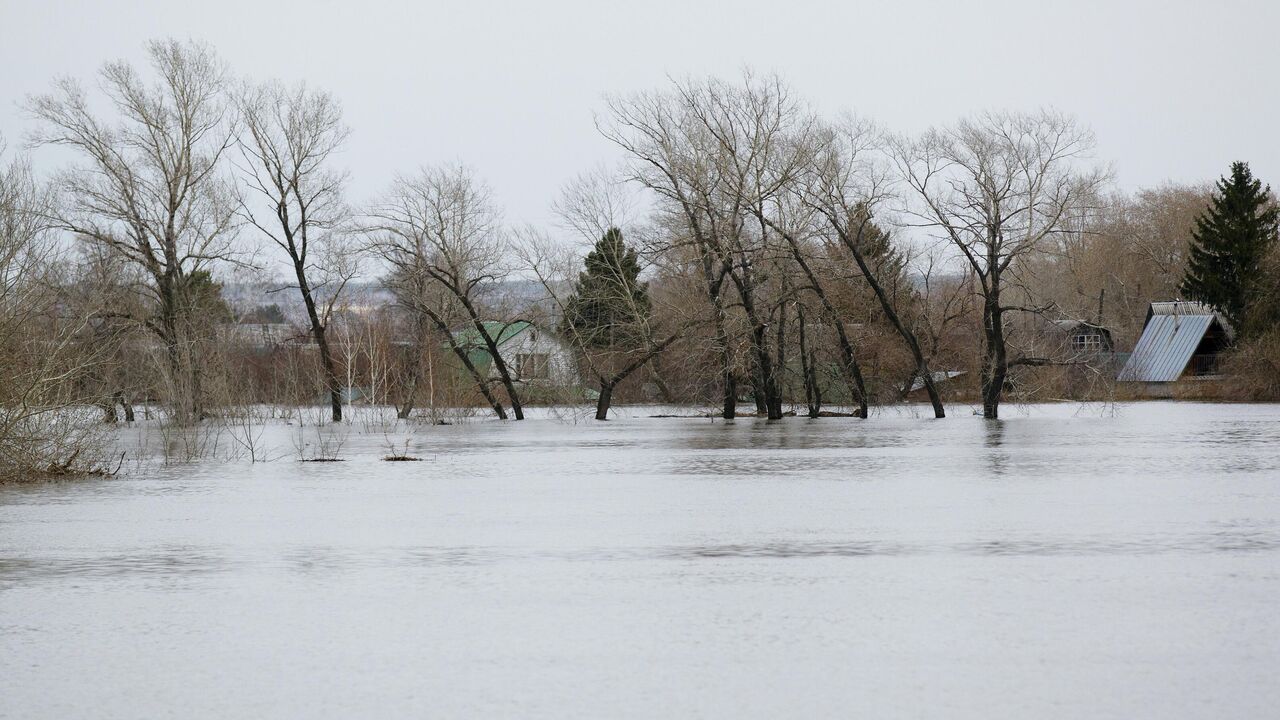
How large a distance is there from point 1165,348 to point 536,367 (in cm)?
3926

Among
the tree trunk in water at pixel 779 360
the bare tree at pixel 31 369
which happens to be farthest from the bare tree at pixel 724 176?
the bare tree at pixel 31 369

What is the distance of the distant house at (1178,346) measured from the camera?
2940 inches

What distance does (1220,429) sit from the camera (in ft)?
127

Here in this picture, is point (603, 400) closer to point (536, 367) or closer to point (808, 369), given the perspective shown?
point (536, 367)

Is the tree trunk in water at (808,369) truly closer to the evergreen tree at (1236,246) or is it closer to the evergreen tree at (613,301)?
the evergreen tree at (613,301)

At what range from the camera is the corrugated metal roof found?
74688mm

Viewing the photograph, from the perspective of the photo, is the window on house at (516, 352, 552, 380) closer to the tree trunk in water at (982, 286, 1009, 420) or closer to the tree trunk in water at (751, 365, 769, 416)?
the tree trunk in water at (751, 365, 769, 416)

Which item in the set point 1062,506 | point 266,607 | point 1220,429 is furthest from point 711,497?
point 1220,429

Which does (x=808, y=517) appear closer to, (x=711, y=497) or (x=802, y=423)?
(x=711, y=497)

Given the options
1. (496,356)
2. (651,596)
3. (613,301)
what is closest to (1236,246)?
(613,301)

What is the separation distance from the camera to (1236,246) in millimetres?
70500

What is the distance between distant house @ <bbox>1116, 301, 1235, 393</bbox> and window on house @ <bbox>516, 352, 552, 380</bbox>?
36319 mm

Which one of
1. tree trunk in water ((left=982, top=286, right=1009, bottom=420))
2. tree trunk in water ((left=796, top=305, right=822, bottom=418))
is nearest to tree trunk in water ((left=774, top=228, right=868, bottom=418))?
tree trunk in water ((left=796, top=305, right=822, bottom=418))

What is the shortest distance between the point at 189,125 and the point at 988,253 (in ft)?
95.8
